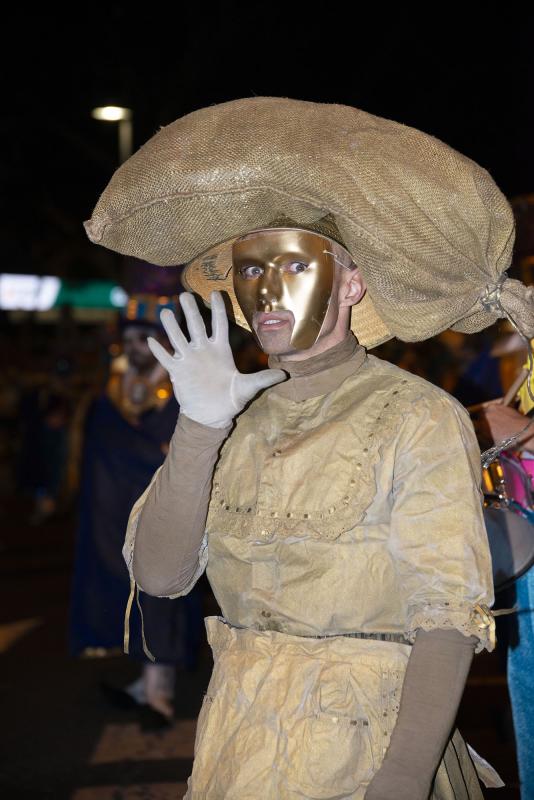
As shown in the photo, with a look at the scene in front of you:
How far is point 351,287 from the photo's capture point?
2.60 metres

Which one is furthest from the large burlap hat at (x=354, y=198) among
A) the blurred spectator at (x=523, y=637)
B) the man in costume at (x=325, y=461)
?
the blurred spectator at (x=523, y=637)

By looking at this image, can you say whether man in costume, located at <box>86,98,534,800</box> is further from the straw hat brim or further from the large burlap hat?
the straw hat brim

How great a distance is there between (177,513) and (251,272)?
22.9 inches

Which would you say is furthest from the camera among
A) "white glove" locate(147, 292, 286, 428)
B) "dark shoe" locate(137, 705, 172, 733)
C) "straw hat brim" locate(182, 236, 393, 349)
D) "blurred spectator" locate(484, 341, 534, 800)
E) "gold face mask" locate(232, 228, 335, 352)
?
"dark shoe" locate(137, 705, 172, 733)

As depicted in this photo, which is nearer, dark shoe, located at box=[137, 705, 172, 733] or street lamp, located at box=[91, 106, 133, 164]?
dark shoe, located at box=[137, 705, 172, 733]

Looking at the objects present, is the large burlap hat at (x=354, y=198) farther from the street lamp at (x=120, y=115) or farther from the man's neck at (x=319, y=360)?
the street lamp at (x=120, y=115)

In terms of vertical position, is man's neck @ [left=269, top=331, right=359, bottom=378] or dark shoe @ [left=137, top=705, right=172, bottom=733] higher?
man's neck @ [left=269, top=331, right=359, bottom=378]

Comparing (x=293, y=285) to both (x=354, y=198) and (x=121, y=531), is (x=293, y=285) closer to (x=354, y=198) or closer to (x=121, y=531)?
(x=354, y=198)

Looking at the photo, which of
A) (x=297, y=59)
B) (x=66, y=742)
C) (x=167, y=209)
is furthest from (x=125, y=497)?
(x=297, y=59)

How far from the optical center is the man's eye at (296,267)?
8.18ft

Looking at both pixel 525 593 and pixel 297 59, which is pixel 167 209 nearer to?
pixel 525 593

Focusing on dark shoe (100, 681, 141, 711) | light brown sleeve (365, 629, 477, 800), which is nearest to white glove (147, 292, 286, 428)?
light brown sleeve (365, 629, 477, 800)

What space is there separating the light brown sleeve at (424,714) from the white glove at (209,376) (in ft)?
1.99

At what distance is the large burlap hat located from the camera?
225 centimetres
